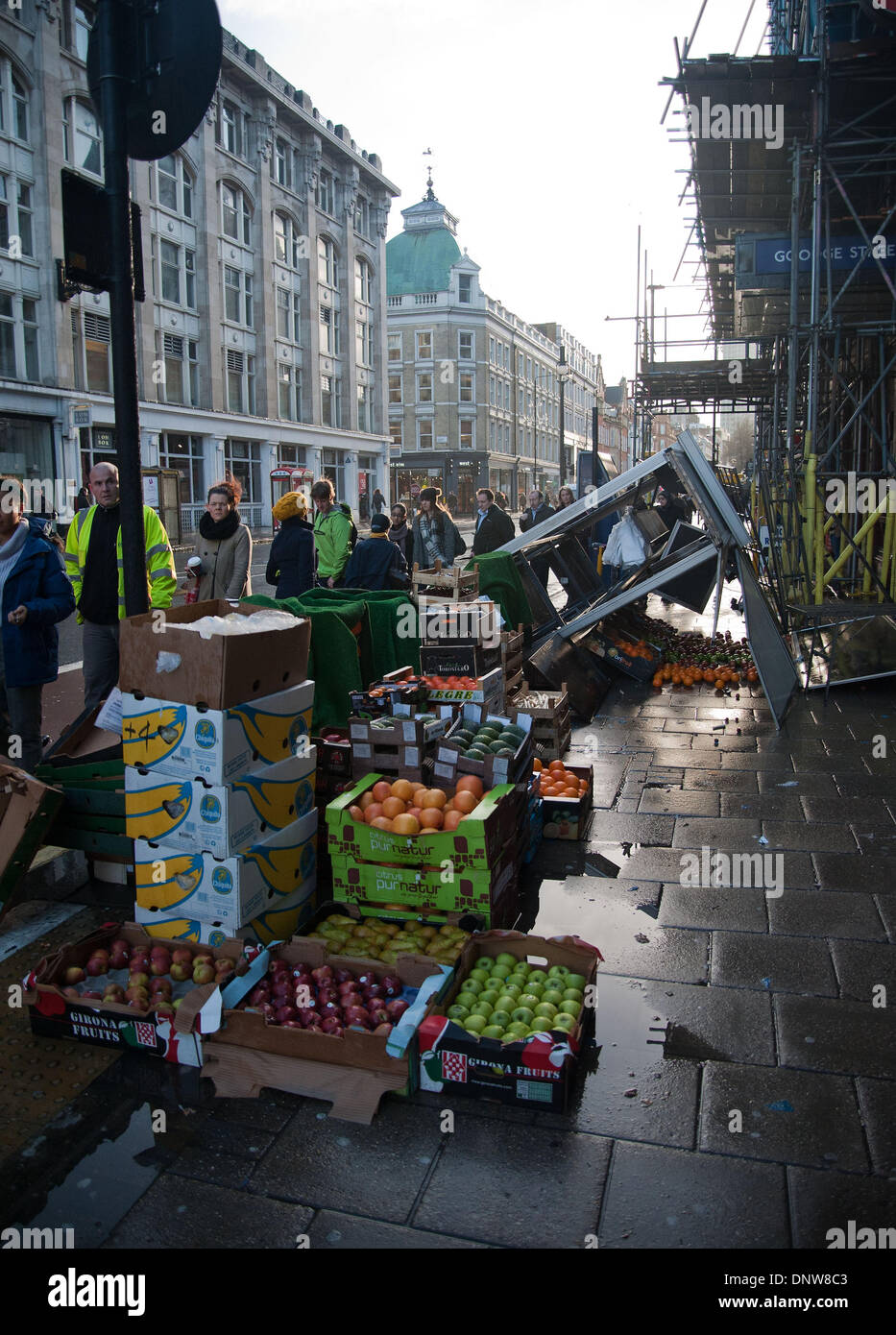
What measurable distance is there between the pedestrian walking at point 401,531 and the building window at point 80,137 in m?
22.7

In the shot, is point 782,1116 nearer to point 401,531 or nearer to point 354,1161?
point 354,1161

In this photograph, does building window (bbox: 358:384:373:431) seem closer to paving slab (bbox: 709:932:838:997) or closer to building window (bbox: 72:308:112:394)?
building window (bbox: 72:308:112:394)

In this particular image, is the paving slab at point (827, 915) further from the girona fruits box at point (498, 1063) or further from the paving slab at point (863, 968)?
the girona fruits box at point (498, 1063)

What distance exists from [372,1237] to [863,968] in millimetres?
2623

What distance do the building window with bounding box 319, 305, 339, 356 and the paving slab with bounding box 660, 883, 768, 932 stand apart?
47.6 meters

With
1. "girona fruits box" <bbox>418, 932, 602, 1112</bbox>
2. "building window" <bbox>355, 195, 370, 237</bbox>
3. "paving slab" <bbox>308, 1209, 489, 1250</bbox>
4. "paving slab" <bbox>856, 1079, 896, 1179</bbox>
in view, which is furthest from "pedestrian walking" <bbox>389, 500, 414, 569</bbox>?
"building window" <bbox>355, 195, 370, 237</bbox>

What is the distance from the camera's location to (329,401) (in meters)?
50.7

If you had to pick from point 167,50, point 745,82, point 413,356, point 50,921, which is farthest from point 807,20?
point 413,356

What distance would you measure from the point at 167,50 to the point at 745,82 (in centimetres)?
981

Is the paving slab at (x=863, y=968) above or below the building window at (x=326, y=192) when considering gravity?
below

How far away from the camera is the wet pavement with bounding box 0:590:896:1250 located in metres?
2.81

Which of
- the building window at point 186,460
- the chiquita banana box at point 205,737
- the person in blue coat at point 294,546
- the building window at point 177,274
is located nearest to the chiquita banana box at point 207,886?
the chiquita banana box at point 205,737

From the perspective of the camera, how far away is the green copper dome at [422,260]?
68.9 metres
